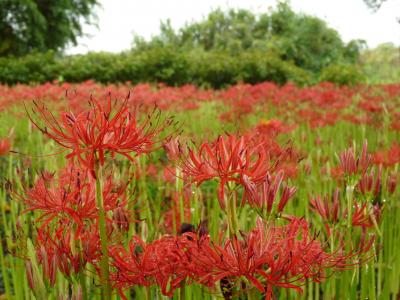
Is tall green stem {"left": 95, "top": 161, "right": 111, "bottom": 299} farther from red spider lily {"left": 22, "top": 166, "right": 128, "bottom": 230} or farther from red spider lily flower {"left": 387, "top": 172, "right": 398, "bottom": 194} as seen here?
red spider lily flower {"left": 387, "top": 172, "right": 398, "bottom": 194}

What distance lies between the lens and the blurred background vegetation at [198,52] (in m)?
12.8

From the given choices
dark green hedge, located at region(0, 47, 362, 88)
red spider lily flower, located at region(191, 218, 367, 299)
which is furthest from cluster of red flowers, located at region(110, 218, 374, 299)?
dark green hedge, located at region(0, 47, 362, 88)

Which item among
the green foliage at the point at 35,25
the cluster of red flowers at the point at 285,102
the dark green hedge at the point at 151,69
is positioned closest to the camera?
the cluster of red flowers at the point at 285,102

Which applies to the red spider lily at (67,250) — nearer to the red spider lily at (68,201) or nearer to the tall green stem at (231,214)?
the red spider lily at (68,201)

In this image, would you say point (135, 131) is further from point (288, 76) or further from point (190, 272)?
point (288, 76)

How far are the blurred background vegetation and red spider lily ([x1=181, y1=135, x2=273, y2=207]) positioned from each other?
11.2 m

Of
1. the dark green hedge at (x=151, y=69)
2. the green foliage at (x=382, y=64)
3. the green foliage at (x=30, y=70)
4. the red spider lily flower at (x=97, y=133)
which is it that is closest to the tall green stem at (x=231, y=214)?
the red spider lily flower at (x=97, y=133)

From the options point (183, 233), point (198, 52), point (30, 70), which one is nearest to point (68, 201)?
point (183, 233)

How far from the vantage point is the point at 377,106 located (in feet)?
13.3

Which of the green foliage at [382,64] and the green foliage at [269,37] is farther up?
the green foliage at [269,37]

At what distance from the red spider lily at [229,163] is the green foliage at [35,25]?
21.2m

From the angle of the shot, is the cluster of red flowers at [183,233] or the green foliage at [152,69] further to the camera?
the green foliage at [152,69]

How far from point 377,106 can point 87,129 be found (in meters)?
3.52

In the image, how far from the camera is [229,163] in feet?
2.92
